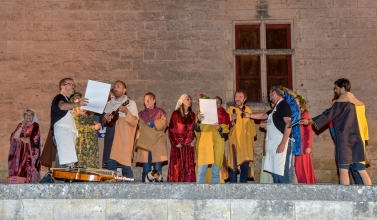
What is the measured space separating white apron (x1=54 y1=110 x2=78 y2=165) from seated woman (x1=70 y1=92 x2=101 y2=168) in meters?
0.38

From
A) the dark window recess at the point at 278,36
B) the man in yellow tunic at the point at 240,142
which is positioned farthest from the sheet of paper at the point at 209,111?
the dark window recess at the point at 278,36

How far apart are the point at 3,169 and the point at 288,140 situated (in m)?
5.42

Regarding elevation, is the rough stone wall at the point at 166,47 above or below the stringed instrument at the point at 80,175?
above

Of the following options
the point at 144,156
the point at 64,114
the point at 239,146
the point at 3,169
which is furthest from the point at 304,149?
the point at 3,169

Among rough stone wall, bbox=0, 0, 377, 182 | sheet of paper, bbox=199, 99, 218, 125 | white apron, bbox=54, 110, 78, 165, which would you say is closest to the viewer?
white apron, bbox=54, 110, 78, 165

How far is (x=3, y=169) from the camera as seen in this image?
463 inches

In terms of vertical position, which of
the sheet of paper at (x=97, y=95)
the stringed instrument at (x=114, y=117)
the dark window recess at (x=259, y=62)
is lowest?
the stringed instrument at (x=114, y=117)

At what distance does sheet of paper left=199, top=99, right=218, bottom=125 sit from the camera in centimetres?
974

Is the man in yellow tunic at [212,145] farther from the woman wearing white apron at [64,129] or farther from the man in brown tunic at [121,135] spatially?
the woman wearing white apron at [64,129]

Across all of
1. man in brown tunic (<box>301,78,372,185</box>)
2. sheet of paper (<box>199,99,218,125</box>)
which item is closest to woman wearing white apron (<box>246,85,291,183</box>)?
man in brown tunic (<box>301,78,372,185</box>)

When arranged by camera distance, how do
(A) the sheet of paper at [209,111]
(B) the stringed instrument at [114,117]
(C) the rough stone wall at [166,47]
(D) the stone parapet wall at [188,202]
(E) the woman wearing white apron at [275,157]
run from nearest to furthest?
1. (D) the stone parapet wall at [188,202]
2. (E) the woman wearing white apron at [275,157]
3. (B) the stringed instrument at [114,117]
4. (A) the sheet of paper at [209,111]
5. (C) the rough stone wall at [166,47]

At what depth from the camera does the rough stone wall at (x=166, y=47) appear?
39.0 ft

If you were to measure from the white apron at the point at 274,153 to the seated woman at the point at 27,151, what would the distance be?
3417 mm

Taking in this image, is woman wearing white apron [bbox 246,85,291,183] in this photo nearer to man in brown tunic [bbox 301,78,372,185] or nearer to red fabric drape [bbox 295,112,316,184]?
man in brown tunic [bbox 301,78,372,185]
